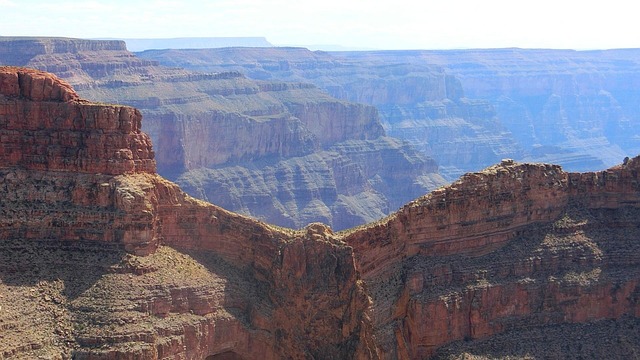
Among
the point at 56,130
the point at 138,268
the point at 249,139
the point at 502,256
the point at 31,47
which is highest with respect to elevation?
the point at 56,130

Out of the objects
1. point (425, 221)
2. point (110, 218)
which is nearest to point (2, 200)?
point (110, 218)

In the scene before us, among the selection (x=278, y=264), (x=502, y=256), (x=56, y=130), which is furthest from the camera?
(x=502, y=256)

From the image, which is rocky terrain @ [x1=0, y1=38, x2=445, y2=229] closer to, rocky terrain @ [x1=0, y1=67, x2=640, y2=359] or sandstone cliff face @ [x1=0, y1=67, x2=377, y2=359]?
rocky terrain @ [x1=0, y1=67, x2=640, y2=359]

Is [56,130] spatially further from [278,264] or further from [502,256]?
[502,256]

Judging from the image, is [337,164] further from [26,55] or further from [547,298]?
[547,298]

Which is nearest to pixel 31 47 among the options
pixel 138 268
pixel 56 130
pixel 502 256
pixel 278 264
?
pixel 56 130

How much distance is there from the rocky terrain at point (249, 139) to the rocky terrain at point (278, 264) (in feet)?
311

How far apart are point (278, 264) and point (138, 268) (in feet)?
27.3

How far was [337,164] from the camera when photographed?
18438cm

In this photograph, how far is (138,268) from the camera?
2115 inches

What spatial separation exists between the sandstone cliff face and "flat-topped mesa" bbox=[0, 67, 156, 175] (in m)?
0.08

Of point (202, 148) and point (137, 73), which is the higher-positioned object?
point (137, 73)

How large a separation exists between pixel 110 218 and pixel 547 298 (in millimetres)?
27493

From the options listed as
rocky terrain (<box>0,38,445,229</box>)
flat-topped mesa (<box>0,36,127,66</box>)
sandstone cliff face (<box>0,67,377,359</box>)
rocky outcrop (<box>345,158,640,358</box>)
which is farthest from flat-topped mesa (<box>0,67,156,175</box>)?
flat-topped mesa (<box>0,36,127,66</box>)
